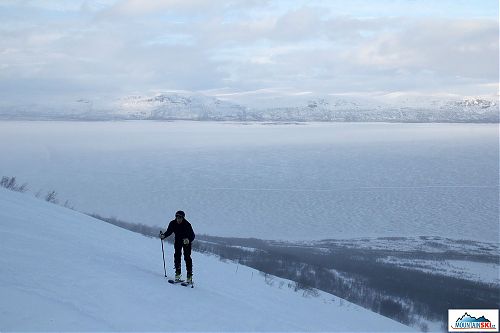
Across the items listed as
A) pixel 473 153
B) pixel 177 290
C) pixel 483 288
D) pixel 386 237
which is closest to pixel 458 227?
pixel 386 237

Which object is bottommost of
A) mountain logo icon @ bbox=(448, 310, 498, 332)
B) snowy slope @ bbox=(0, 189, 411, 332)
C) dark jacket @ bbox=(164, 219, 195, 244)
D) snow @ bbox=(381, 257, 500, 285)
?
snow @ bbox=(381, 257, 500, 285)

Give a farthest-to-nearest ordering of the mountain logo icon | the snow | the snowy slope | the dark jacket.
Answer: the snow → the mountain logo icon → the dark jacket → the snowy slope

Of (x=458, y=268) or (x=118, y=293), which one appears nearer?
(x=118, y=293)

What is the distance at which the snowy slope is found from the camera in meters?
6.41

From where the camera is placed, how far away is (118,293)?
757 centimetres

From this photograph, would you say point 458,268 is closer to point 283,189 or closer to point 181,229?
point 181,229

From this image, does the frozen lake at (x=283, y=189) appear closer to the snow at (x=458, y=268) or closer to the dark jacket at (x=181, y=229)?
the snow at (x=458, y=268)

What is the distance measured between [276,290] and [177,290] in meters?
3.99

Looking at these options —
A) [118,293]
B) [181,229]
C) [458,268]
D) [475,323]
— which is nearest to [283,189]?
[458,268]

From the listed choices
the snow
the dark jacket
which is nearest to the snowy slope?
the dark jacket

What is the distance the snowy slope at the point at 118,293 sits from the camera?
253 inches

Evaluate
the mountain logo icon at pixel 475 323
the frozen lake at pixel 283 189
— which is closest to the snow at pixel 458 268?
the frozen lake at pixel 283 189

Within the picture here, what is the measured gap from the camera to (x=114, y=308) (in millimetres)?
6941

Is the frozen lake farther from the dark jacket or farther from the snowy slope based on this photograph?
the dark jacket
